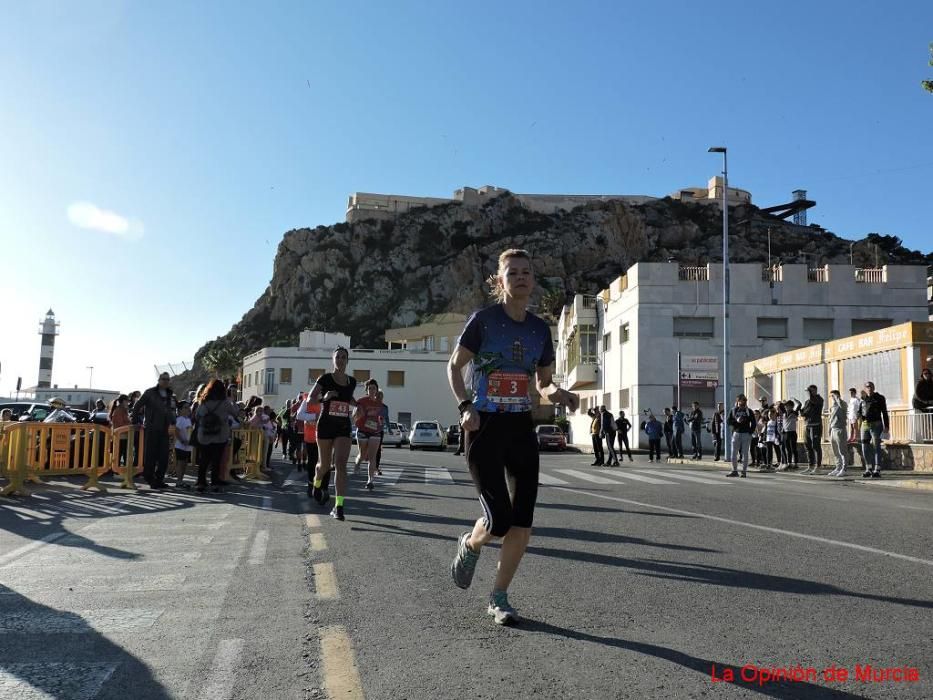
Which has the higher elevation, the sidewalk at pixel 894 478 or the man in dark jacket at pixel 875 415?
the man in dark jacket at pixel 875 415

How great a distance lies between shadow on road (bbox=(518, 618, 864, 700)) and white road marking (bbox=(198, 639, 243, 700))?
4.36 feet

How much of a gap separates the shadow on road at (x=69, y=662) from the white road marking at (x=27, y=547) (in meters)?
2.00

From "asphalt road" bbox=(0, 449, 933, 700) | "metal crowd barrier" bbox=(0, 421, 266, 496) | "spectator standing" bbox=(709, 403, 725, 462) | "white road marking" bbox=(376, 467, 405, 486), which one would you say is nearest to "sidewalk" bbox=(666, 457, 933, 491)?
"spectator standing" bbox=(709, 403, 725, 462)

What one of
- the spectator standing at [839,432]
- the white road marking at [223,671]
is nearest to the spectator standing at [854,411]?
the spectator standing at [839,432]

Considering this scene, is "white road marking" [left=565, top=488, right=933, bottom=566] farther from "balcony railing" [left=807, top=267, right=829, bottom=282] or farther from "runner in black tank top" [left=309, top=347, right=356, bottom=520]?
"balcony railing" [left=807, top=267, right=829, bottom=282]

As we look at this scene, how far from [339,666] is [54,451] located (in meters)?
10.9

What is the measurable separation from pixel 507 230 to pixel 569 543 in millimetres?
127836

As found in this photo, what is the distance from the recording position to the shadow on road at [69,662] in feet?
9.94

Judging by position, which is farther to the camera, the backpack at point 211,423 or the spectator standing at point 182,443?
the spectator standing at point 182,443

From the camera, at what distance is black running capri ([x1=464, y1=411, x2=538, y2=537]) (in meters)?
4.04

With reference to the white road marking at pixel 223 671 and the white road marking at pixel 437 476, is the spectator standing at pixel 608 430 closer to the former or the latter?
the white road marking at pixel 437 476

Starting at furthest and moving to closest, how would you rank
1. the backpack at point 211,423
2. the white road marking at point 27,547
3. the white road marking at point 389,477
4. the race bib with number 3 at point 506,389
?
the white road marking at point 389,477 → the backpack at point 211,423 → the white road marking at point 27,547 → the race bib with number 3 at point 506,389

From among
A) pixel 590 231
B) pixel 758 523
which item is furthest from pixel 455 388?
pixel 590 231

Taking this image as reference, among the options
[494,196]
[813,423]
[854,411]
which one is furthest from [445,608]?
[494,196]
